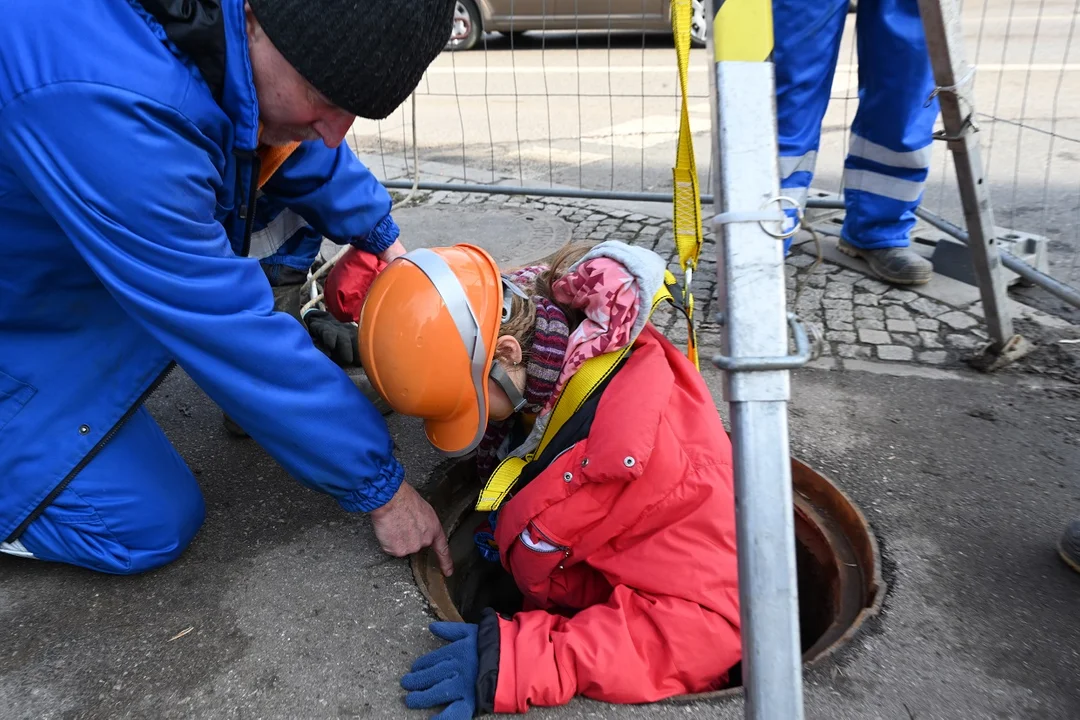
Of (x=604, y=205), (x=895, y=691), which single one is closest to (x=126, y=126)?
(x=895, y=691)

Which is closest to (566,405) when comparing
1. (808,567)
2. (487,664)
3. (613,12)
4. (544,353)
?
(544,353)

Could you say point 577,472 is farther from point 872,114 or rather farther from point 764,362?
→ point 872,114

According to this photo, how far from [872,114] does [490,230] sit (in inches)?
74.9

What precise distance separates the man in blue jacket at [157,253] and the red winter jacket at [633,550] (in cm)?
35

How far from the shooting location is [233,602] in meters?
1.99

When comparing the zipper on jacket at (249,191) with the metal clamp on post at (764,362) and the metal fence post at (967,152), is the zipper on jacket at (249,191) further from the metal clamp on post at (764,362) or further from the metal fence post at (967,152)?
the metal fence post at (967,152)

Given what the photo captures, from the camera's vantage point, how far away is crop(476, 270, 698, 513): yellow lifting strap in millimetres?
2031

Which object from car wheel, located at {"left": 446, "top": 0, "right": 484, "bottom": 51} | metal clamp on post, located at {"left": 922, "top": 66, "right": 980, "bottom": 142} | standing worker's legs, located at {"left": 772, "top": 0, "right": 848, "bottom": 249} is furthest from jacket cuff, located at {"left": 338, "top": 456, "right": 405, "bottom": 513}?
car wheel, located at {"left": 446, "top": 0, "right": 484, "bottom": 51}

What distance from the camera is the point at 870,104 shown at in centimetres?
355

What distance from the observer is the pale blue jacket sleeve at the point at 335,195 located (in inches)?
95.6

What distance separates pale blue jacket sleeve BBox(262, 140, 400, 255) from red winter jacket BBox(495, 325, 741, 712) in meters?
1.01

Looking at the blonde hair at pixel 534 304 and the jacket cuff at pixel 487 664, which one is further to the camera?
the blonde hair at pixel 534 304

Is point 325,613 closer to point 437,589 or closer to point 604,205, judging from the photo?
point 437,589

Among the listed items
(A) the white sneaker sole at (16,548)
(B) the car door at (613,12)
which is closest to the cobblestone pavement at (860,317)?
(A) the white sneaker sole at (16,548)
